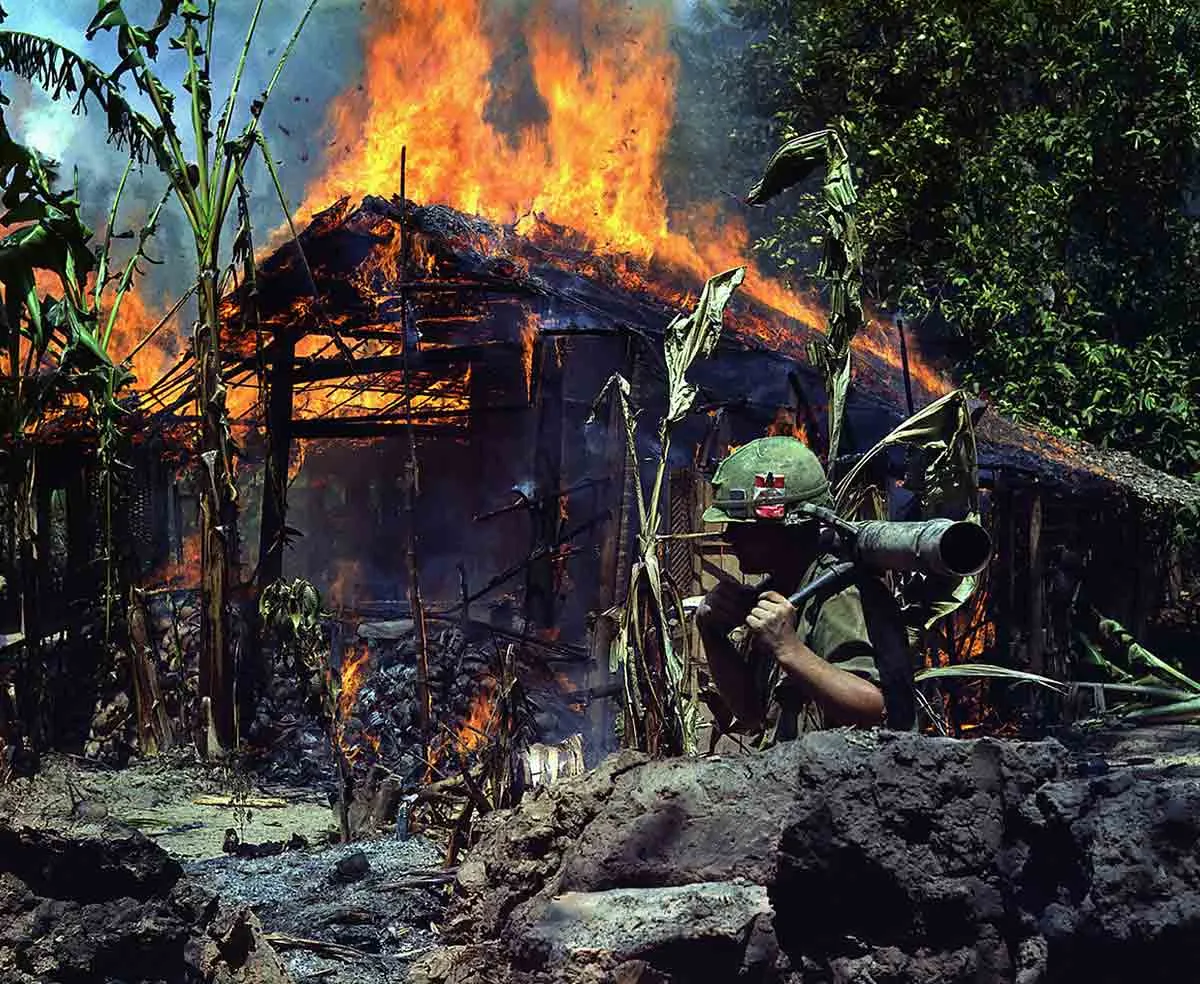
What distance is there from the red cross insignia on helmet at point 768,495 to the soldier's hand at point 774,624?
0.32m

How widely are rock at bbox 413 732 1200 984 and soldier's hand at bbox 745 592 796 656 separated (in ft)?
1.73

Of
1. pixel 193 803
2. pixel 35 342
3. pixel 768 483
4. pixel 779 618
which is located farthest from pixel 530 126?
pixel 779 618

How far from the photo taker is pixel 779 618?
3.33 meters

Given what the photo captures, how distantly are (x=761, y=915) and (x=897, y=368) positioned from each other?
41.4ft

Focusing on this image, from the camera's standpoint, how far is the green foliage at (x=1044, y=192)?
12727 millimetres

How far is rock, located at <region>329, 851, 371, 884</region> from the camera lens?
5.43 metres

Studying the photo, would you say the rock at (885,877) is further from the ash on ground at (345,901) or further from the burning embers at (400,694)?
the burning embers at (400,694)

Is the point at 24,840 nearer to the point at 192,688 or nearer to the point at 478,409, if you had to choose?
the point at 192,688

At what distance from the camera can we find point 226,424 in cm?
945

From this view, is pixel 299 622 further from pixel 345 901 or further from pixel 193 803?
pixel 345 901

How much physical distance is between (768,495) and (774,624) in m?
0.44

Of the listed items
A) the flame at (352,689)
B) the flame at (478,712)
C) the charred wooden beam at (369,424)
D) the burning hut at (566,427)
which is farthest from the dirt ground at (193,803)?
the charred wooden beam at (369,424)

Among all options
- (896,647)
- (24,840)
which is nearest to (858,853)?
(896,647)

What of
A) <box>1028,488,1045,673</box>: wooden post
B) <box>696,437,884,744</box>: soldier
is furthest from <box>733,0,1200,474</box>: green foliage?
<box>696,437,884,744</box>: soldier
